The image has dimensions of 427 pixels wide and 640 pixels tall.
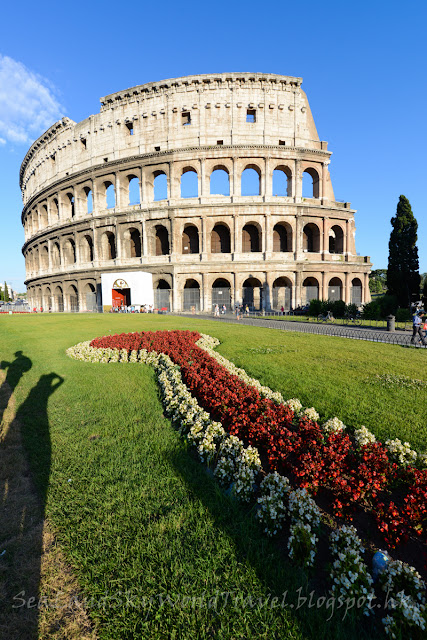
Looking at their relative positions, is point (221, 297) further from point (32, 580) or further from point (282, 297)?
point (32, 580)

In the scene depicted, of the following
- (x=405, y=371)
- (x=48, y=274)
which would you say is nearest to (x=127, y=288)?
(x=48, y=274)

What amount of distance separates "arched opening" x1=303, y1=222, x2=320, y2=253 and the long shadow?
119 feet

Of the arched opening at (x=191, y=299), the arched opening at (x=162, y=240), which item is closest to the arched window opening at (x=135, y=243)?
the arched opening at (x=162, y=240)

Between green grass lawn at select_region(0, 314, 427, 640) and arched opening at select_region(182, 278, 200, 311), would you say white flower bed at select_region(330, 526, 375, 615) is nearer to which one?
green grass lawn at select_region(0, 314, 427, 640)

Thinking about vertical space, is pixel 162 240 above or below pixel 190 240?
above

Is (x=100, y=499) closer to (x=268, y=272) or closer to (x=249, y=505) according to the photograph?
(x=249, y=505)

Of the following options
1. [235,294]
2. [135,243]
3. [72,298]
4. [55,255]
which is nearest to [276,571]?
[235,294]

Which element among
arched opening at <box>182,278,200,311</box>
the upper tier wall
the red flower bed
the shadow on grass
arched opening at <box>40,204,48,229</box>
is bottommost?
the shadow on grass

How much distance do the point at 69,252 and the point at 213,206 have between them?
80.3 ft

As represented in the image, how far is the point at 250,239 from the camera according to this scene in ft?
121

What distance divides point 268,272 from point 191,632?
3330 cm

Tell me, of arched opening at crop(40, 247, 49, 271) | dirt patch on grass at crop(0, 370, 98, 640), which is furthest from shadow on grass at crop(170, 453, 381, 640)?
arched opening at crop(40, 247, 49, 271)

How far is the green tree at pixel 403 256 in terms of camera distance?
31.5 metres

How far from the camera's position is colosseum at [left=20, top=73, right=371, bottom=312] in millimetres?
33281
